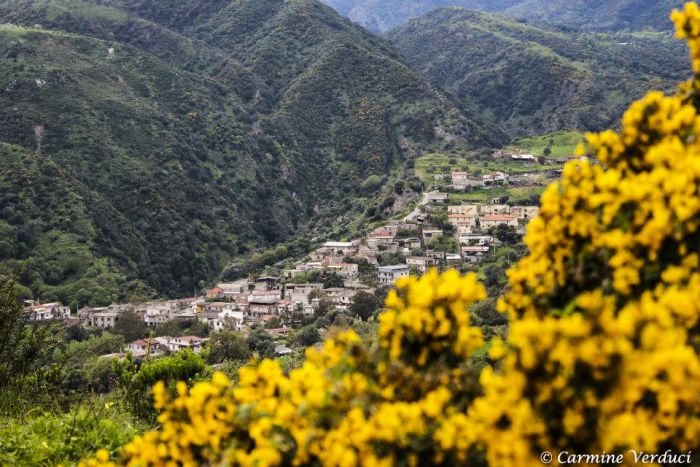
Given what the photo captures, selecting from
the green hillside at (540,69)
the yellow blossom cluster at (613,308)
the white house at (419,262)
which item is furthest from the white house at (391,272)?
the green hillside at (540,69)

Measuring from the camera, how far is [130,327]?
51.6 m

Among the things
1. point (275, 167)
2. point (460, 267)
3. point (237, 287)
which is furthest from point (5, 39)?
point (460, 267)

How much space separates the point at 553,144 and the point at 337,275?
2033 inches

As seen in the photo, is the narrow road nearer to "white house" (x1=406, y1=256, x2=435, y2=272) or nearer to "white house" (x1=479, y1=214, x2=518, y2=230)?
"white house" (x1=479, y1=214, x2=518, y2=230)

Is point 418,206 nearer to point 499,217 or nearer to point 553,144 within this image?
point 499,217

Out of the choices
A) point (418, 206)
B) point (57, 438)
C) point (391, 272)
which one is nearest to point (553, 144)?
point (418, 206)

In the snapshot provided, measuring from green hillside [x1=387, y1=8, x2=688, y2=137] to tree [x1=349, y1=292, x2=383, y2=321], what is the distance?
82.1 meters

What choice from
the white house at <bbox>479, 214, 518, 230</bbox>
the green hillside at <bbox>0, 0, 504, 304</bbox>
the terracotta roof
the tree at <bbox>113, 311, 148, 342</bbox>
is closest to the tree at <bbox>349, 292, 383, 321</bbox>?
the tree at <bbox>113, 311, 148, 342</bbox>

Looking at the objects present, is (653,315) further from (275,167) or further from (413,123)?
(413,123)

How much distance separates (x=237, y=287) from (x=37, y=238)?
2175 cm

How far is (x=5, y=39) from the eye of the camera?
94375 millimetres

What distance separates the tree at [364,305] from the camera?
4588 centimetres

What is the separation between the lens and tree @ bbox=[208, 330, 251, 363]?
36844mm

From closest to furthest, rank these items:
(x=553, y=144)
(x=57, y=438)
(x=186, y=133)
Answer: (x=57, y=438), (x=553, y=144), (x=186, y=133)
